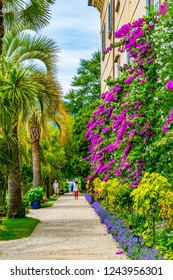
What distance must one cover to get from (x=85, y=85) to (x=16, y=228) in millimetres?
47707

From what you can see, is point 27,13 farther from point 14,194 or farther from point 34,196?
point 34,196

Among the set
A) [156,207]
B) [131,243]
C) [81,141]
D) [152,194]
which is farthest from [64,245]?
[81,141]

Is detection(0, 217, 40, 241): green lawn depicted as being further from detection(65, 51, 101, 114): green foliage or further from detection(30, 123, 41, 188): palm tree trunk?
detection(65, 51, 101, 114): green foliage

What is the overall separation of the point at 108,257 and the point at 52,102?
10.9 meters

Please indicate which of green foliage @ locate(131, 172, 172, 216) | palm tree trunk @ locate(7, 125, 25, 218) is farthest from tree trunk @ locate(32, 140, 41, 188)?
green foliage @ locate(131, 172, 172, 216)

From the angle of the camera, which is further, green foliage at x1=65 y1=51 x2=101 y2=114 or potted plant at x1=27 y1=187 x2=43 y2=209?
green foliage at x1=65 y1=51 x2=101 y2=114

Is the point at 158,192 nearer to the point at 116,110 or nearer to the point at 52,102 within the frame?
the point at 116,110

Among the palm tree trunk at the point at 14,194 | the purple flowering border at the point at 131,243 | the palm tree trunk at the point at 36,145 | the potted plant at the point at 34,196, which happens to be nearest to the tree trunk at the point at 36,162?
the palm tree trunk at the point at 36,145

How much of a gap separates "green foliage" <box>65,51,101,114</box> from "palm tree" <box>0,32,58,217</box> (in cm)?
3807

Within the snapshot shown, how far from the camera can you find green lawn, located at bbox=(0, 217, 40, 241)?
15507mm

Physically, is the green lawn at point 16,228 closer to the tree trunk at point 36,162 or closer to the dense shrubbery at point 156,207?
the dense shrubbery at point 156,207

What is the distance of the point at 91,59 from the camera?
66.1 meters

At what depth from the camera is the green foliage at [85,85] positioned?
6278 centimetres
